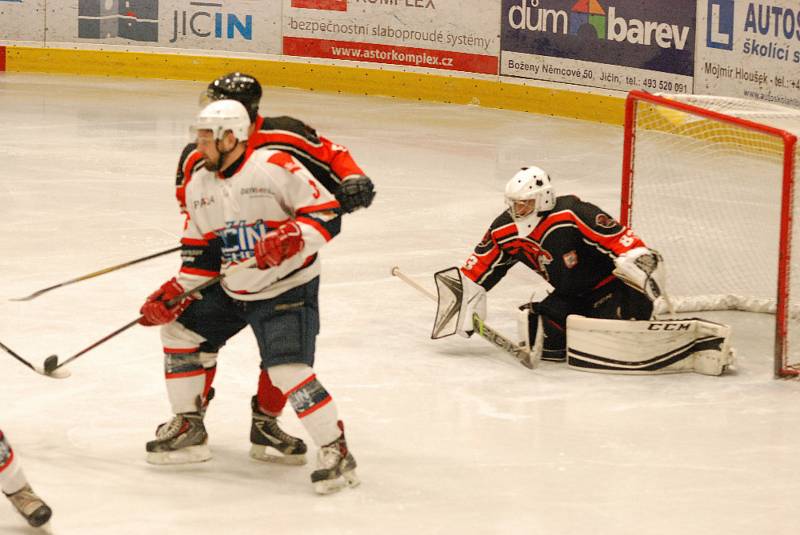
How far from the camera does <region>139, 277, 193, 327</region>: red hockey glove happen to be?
3979 mm

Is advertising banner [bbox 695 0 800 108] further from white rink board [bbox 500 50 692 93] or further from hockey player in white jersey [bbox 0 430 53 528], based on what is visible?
hockey player in white jersey [bbox 0 430 53 528]

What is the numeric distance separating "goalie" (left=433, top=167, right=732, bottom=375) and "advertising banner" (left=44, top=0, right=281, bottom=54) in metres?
7.61

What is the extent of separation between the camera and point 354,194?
3988 millimetres

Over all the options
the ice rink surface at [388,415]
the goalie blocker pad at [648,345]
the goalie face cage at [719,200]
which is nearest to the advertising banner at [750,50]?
the goalie face cage at [719,200]

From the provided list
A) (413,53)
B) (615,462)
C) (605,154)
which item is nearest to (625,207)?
(615,462)

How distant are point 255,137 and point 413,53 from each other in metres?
8.23

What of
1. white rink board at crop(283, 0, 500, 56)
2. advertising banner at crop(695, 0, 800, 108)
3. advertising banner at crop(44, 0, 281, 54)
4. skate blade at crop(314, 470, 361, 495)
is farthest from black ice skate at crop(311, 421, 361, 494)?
advertising banner at crop(44, 0, 281, 54)

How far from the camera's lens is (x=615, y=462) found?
4367mm

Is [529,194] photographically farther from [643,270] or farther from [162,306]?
[162,306]

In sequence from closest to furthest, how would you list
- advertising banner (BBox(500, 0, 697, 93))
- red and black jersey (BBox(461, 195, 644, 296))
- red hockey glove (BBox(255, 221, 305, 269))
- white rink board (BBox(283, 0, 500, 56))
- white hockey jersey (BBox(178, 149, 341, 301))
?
1. red hockey glove (BBox(255, 221, 305, 269))
2. white hockey jersey (BBox(178, 149, 341, 301))
3. red and black jersey (BBox(461, 195, 644, 296))
4. advertising banner (BBox(500, 0, 697, 93))
5. white rink board (BBox(283, 0, 500, 56))

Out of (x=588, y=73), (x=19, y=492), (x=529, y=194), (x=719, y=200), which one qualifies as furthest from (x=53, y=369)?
(x=588, y=73)

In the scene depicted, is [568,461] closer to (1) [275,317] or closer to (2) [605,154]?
(1) [275,317]

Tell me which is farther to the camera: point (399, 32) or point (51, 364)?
point (399, 32)

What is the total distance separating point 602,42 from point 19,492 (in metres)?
7.77
